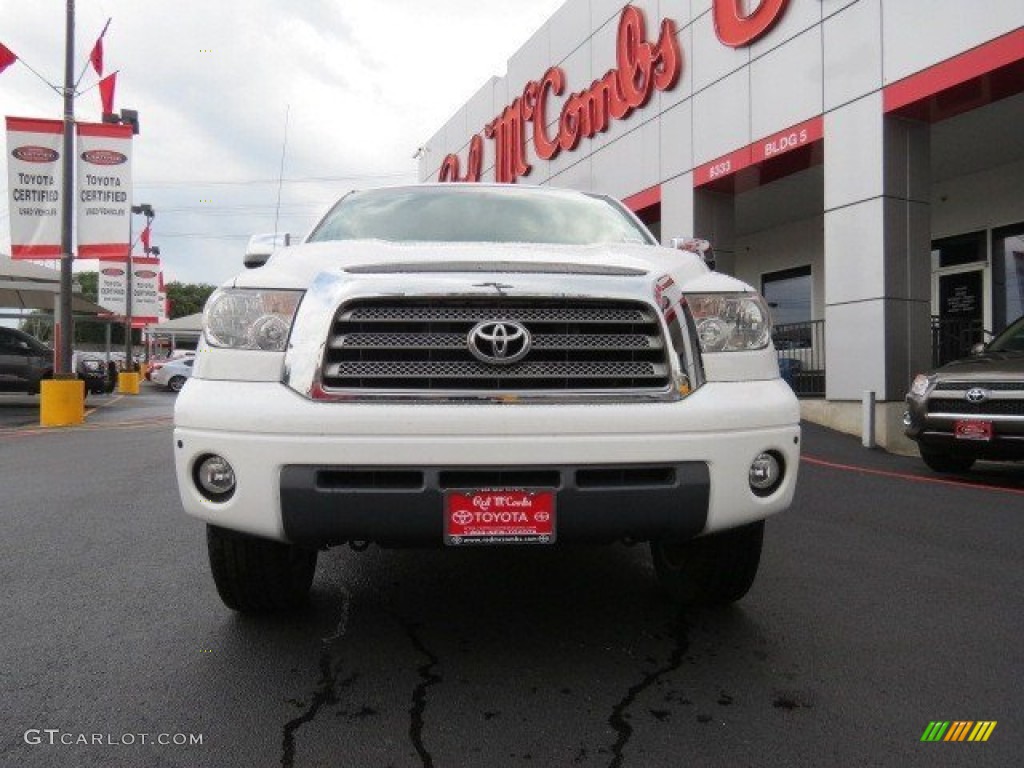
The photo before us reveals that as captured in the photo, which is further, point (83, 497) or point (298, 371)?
point (83, 497)

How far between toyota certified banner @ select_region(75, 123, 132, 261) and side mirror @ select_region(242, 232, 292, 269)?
1057 centimetres

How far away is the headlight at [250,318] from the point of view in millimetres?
2547

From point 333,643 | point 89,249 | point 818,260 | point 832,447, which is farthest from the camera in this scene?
point 818,260

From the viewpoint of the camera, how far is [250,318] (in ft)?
8.48

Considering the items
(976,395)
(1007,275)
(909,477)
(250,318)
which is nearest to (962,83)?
(976,395)

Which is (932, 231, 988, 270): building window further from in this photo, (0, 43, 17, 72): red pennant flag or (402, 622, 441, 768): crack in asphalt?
(0, 43, 17, 72): red pennant flag

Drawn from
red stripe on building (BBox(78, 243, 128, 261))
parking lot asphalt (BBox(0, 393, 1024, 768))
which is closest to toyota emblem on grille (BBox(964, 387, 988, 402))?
parking lot asphalt (BBox(0, 393, 1024, 768))

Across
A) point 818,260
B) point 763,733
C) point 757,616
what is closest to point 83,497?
point 757,616

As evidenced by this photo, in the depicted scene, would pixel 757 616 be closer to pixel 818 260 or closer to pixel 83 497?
pixel 83 497

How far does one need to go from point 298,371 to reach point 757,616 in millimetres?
2010

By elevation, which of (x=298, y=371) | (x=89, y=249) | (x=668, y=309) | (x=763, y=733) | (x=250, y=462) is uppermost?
(x=89, y=249)

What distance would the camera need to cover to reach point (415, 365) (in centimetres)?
245

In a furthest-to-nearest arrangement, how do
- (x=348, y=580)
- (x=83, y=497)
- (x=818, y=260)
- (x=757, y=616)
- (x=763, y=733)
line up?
(x=818, y=260) → (x=83, y=497) → (x=348, y=580) → (x=757, y=616) → (x=763, y=733)

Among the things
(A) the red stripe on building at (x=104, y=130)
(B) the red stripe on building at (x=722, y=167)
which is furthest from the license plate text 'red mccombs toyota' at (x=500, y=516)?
(A) the red stripe on building at (x=104, y=130)
